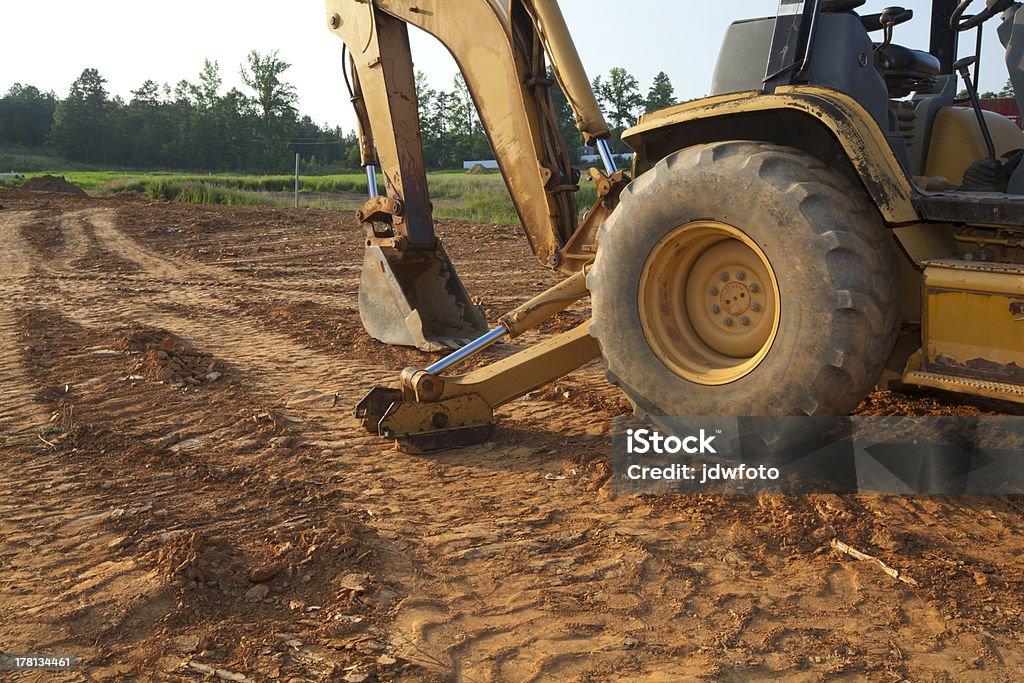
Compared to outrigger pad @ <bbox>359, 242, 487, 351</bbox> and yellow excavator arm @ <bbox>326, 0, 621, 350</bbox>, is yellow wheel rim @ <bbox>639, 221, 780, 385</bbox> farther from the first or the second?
outrigger pad @ <bbox>359, 242, 487, 351</bbox>

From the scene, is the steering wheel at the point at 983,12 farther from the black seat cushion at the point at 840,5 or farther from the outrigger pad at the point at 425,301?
the outrigger pad at the point at 425,301

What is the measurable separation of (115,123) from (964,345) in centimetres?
8022

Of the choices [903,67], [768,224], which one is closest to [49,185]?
[903,67]

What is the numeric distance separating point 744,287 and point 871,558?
118 cm

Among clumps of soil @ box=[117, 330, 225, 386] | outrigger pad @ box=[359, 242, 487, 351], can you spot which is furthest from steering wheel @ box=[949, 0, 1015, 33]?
clumps of soil @ box=[117, 330, 225, 386]

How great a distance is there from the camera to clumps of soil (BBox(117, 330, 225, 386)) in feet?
19.8

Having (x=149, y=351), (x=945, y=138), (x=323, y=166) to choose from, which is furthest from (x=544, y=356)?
(x=323, y=166)

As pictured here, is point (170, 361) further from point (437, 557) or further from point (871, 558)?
point (871, 558)

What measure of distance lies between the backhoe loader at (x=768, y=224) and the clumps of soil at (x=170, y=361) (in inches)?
75.8

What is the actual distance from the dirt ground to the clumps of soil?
0.17m

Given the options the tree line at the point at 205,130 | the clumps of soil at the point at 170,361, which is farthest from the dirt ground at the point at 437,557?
the tree line at the point at 205,130

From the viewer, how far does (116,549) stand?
11.0 ft

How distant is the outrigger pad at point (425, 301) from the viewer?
259 inches

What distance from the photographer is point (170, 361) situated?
6277 millimetres
